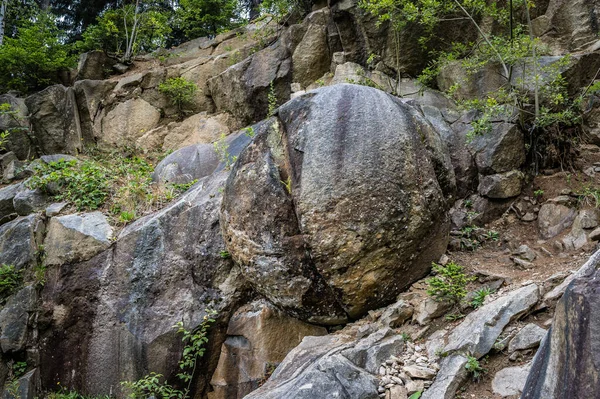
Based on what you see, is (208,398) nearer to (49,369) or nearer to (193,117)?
(49,369)

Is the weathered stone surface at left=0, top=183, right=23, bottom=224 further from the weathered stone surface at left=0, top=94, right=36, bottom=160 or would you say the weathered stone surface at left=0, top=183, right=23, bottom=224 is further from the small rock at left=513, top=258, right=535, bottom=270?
the small rock at left=513, top=258, right=535, bottom=270

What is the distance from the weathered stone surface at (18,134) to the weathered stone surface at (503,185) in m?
10.4

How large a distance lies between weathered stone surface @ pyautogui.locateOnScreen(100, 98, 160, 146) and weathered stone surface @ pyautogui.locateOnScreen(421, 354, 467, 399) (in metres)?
9.80

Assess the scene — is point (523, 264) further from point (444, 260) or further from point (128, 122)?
point (128, 122)

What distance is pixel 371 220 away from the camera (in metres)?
4.55

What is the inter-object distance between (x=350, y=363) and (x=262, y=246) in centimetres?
175

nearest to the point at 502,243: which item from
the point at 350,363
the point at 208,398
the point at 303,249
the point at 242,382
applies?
the point at 303,249

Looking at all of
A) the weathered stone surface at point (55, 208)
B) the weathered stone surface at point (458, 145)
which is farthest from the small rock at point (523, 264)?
the weathered stone surface at point (55, 208)

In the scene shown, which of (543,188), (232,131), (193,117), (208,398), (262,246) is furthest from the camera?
(193,117)

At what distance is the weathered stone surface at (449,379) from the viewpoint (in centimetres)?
316

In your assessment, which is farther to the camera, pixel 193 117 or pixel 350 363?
pixel 193 117

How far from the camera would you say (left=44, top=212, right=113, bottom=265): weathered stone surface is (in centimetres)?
628

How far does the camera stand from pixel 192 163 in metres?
8.28

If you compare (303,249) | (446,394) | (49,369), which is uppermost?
(303,249)
